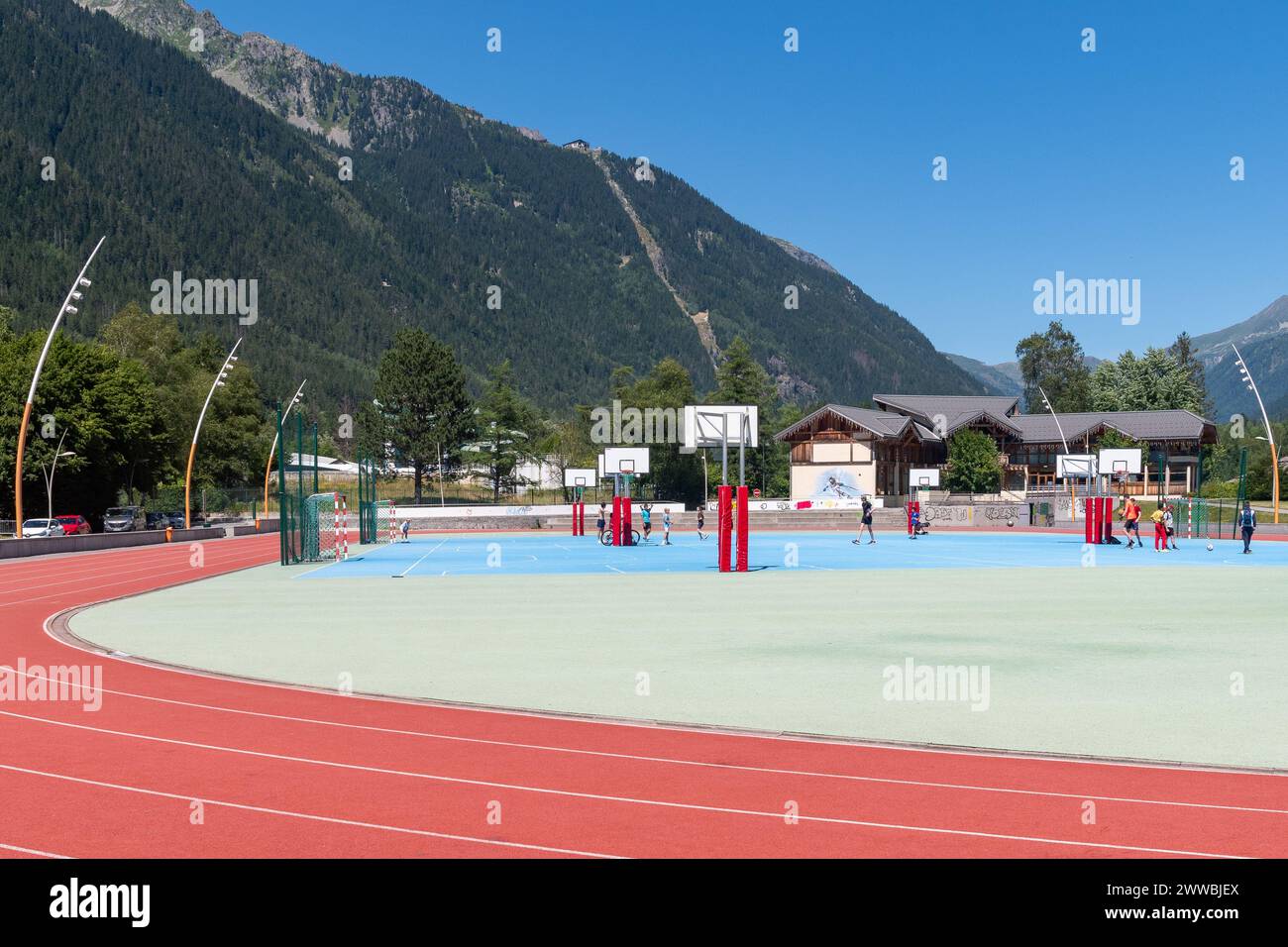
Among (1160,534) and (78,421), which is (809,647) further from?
(78,421)

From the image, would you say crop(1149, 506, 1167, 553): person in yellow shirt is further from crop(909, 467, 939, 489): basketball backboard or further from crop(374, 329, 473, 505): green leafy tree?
crop(374, 329, 473, 505): green leafy tree

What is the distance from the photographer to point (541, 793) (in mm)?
7586

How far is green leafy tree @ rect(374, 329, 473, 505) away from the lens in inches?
4028

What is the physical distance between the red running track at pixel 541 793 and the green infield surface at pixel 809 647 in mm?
933

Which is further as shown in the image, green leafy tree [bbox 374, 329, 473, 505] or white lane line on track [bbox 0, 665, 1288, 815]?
green leafy tree [bbox 374, 329, 473, 505]

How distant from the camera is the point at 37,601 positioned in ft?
77.2

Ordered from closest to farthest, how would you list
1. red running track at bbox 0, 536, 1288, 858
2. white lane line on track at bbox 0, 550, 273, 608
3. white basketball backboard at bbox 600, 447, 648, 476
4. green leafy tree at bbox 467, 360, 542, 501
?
red running track at bbox 0, 536, 1288, 858 < white lane line on track at bbox 0, 550, 273, 608 < white basketball backboard at bbox 600, 447, 648, 476 < green leafy tree at bbox 467, 360, 542, 501

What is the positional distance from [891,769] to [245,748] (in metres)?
4.99

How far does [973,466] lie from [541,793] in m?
94.5

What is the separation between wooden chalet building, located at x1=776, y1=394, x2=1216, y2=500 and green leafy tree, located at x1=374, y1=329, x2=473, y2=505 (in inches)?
1156

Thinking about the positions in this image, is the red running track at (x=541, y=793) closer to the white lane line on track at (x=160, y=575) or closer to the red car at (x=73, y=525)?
the white lane line on track at (x=160, y=575)

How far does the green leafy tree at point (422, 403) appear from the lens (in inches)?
4028

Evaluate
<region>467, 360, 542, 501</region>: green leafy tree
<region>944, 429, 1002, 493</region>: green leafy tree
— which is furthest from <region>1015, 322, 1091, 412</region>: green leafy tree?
<region>467, 360, 542, 501</region>: green leafy tree
